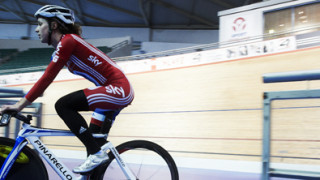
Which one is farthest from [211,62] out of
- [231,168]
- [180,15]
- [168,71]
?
[180,15]

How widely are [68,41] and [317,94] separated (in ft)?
3.79

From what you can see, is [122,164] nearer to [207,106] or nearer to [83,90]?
[83,90]

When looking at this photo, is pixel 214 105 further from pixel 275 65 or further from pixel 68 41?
pixel 68 41

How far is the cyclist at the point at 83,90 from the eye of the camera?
1377 mm

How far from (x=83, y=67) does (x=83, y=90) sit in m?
0.12

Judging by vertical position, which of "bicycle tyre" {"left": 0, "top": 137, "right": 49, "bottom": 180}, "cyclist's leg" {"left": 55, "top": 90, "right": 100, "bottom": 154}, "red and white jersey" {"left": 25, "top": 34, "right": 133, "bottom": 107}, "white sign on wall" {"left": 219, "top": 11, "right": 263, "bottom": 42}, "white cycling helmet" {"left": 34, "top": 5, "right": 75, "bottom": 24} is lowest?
"bicycle tyre" {"left": 0, "top": 137, "right": 49, "bottom": 180}

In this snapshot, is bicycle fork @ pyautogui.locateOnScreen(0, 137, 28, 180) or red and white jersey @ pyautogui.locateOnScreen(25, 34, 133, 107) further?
bicycle fork @ pyautogui.locateOnScreen(0, 137, 28, 180)

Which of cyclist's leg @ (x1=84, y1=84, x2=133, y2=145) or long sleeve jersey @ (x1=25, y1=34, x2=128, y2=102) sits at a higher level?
long sleeve jersey @ (x1=25, y1=34, x2=128, y2=102)

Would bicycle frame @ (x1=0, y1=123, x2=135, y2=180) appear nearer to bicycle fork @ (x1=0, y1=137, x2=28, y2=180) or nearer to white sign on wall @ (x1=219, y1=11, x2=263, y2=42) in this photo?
bicycle fork @ (x1=0, y1=137, x2=28, y2=180)

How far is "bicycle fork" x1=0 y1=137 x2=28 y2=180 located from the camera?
1460mm

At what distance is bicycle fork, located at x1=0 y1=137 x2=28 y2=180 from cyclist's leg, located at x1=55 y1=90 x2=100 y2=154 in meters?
0.27

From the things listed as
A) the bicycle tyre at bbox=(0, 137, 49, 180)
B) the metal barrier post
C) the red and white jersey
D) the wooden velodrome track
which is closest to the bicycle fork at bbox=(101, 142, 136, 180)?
the red and white jersey

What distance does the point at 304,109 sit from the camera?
1.46 meters

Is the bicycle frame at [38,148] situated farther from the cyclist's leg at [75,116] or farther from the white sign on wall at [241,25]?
the white sign on wall at [241,25]
